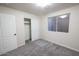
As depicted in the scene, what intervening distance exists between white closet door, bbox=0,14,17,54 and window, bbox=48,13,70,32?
9.09 ft

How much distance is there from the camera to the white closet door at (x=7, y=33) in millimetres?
2559

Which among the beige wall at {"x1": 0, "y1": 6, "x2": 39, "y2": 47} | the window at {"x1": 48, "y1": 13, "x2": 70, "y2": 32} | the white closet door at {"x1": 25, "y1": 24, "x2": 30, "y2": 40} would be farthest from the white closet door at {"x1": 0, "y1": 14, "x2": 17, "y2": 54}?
the window at {"x1": 48, "y1": 13, "x2": 70, "y2": 32}

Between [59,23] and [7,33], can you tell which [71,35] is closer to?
[59,23]

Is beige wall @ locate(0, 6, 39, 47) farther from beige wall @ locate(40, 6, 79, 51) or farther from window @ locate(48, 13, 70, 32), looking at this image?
beige wall @ locate(40, 6, 79, 51)

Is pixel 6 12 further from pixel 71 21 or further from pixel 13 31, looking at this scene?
pixel 71 21

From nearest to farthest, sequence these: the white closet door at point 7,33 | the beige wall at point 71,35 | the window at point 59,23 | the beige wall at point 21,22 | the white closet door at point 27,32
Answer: the white closet door at point 7,33, the beige wall at point 71,35, the beige wall at point 21,22, the window at point 59,23, the white closet door at point 27,32

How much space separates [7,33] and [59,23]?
3223 mm

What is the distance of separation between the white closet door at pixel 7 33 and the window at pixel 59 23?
2.77 m

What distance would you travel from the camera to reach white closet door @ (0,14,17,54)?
2.56 m

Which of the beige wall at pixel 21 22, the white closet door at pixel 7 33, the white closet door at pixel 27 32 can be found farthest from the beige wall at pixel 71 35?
the white closet door at pixel 7 33

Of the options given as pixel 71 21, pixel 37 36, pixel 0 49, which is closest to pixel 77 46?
pixel 71 21

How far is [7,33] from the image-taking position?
2.71m

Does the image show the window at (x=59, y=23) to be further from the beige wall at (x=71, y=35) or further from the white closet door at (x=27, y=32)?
the white closet door at (x=27, y=32)

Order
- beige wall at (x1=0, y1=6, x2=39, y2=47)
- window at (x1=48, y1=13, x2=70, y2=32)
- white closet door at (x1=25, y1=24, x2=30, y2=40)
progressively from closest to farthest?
beige wall at (x1=0, y1=6, x2=39, y2=47), window at (x1=48, y1=13, x2=70, y2=32), white closet door at (x1=25, y1=24, x2=30, y2=40)
